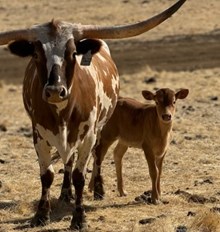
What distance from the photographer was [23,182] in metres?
12.8

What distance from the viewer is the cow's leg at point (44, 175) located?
396 inches

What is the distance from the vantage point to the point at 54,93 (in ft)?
28.7

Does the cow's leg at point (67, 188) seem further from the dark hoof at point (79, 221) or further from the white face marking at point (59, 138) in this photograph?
the white face marking at point (59, 138)

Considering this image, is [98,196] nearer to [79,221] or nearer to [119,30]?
[79,221]

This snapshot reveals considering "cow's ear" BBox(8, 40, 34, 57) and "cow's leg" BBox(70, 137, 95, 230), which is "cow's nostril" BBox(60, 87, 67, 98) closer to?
"cow's ear" BBox(8, 40, 34, 57)

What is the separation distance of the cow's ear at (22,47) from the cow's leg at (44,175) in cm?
107

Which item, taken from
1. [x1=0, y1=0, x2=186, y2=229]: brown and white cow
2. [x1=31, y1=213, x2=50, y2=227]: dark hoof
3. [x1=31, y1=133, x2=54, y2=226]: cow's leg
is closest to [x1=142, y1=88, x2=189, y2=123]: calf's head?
[x1=0, y1=0, x2=186, y2=229]: brown and white cow

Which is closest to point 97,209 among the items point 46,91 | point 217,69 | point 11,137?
point 46,91

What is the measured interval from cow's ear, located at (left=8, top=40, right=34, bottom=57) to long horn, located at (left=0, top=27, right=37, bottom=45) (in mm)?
72

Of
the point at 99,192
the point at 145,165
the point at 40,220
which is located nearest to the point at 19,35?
the point at 40,220

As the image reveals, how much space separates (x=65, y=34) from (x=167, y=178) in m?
4.36

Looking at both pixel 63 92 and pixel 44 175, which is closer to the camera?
pixel 63 92

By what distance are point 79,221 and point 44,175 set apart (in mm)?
737

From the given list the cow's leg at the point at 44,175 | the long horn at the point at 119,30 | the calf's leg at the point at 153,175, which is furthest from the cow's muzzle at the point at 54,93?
the calf's leg at the point at 153,175
